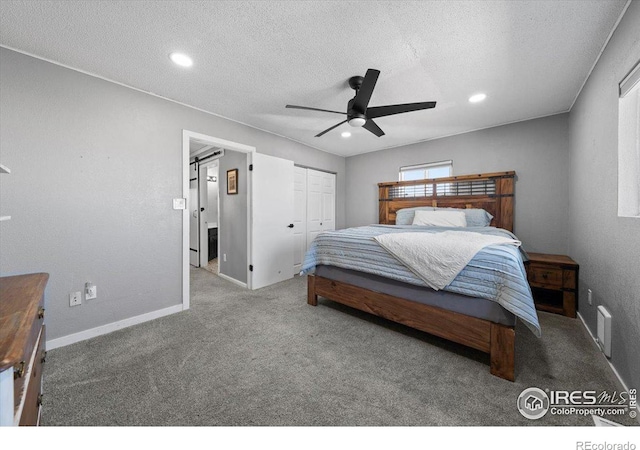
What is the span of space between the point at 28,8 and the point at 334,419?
3064 mm

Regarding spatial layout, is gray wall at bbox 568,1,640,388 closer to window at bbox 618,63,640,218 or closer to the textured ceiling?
window at bbox 618,63,640,218

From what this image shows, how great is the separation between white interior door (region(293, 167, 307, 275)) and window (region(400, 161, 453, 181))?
186 cm

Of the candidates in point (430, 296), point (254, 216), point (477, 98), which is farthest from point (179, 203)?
point (477, 98)

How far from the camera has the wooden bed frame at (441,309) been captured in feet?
5.32

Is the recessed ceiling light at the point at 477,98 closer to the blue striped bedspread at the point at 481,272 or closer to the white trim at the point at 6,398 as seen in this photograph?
the blue striped bedspread at the point at 481,272

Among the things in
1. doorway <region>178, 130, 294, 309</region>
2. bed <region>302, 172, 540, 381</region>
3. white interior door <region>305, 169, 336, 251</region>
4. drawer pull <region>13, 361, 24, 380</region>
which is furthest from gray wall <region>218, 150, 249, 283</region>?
drawer pull <region>13, 361, 24, 380</region>

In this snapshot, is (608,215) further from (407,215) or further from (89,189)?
(89,189)

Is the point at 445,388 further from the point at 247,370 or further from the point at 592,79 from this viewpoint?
the point at 592,79

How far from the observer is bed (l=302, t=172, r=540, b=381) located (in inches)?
62.9

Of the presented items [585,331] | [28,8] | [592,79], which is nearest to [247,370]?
[28,8]

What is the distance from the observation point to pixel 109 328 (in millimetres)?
2250

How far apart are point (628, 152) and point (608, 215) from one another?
455 millimetres

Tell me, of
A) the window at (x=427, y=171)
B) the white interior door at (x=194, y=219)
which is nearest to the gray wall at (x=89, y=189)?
the white interior door at (x=194, y=219)
